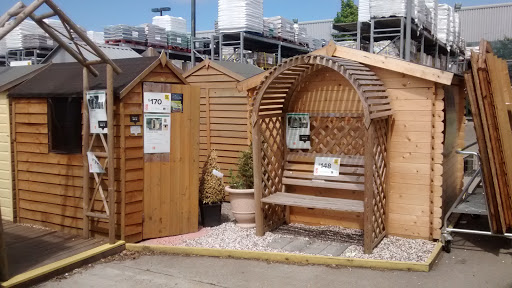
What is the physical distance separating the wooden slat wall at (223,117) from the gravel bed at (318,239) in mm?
2407

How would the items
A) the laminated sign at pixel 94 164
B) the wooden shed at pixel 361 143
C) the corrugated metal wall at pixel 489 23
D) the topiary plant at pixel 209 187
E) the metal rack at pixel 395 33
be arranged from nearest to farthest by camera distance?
the laminated sign at pixel 94 164 → the wooden shed at pixel 361 143 → the topiary plant at pixel 209 187 → the metal rack at pixel 395 33 → the corrugated metal wall at pixel 489 23

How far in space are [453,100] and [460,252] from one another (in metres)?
2.58

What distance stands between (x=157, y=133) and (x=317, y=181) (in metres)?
2.54

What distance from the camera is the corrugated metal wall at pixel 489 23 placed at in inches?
1444

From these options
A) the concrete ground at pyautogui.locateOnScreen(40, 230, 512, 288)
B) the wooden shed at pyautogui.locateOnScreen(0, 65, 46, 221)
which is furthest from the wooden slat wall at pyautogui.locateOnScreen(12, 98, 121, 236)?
the concrete ground at pyautogui.locateOnScreen(40, 230, 512, 288)

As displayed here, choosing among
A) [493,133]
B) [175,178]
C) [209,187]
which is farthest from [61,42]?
[493,133]

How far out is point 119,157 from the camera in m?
6.66

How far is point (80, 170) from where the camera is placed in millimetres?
7070

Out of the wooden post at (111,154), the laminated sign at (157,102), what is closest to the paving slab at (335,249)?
the wooden post at (111,154)

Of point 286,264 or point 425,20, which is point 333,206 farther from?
point 425,20

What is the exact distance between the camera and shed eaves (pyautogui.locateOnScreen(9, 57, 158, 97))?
6881 mm

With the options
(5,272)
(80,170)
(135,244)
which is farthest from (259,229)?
(5,272)

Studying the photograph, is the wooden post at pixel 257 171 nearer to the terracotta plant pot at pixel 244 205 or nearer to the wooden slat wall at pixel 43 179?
the terracotta plant pot at pixel 244 205

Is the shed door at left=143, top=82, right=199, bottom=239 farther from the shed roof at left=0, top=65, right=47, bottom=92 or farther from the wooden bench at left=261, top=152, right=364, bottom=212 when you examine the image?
the shed roof at left=0, top=65, right=47, bottom=92
